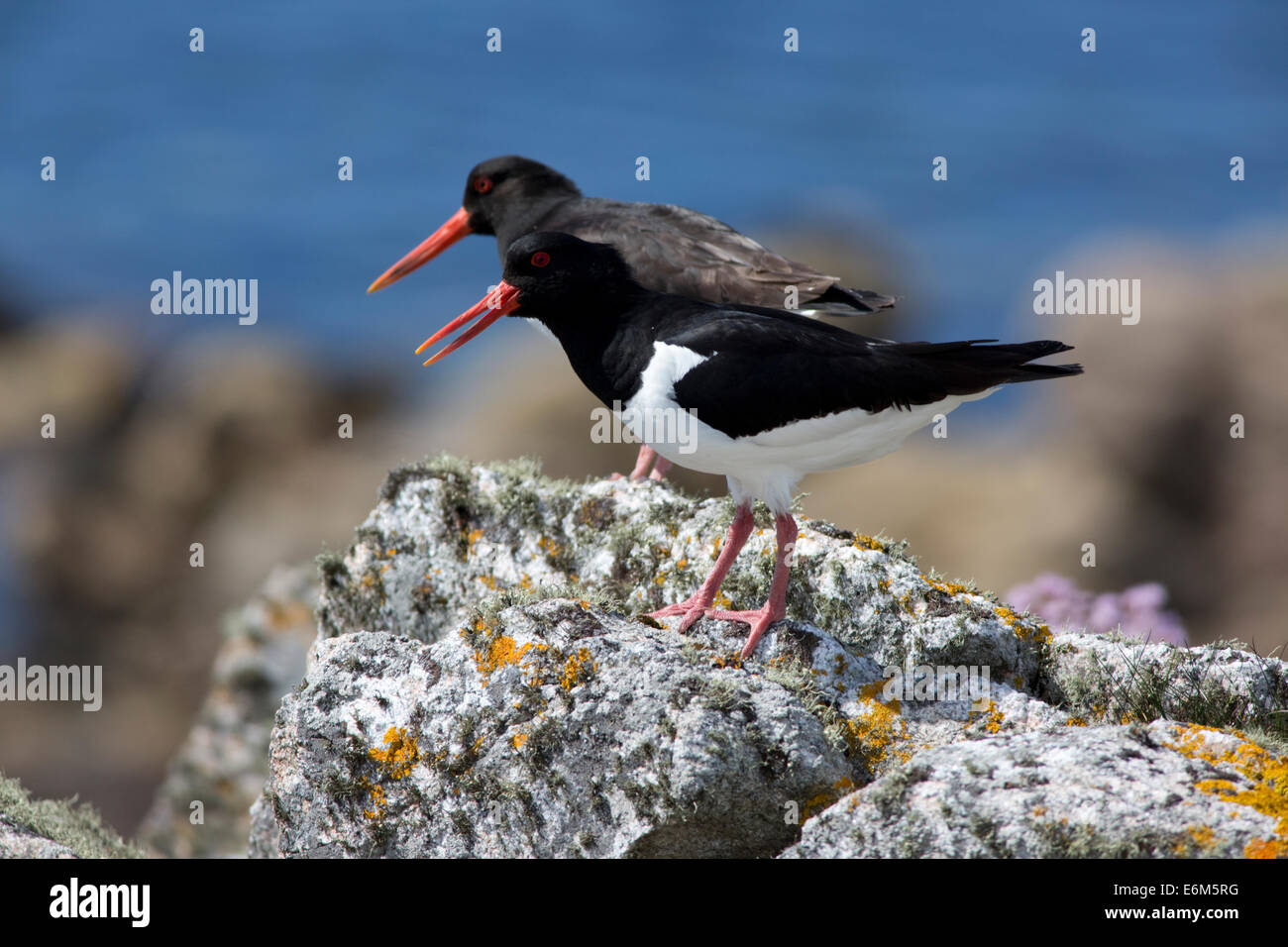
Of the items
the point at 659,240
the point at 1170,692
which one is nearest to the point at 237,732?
the point at 659,240

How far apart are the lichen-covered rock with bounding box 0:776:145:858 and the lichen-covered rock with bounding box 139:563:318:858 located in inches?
74.6

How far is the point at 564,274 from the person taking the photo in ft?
19.0

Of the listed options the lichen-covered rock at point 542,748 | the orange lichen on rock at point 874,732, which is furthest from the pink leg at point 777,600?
the orange lichen on rock at point 874,732

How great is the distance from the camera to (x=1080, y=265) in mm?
22000

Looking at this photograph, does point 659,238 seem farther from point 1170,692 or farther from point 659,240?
point 1170,692

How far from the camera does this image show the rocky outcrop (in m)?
3.92

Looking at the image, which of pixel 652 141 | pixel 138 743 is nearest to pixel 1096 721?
pixel 138 743

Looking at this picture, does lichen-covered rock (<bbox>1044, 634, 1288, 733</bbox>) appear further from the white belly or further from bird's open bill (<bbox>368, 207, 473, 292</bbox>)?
bird's open bill (<bbox>368, 207, 473, 292</bbox>)

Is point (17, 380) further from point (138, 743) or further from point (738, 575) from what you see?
point (738, 575)

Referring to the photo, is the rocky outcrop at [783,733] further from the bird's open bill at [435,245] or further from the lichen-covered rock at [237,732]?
the bird's open bill at [435,245]

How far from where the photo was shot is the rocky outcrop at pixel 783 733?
3918 mm

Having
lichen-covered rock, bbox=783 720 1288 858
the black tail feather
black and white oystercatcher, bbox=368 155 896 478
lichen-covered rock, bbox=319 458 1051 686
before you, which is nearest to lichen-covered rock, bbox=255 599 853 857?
lichen-covered rock, bbox=783 720 1288 858

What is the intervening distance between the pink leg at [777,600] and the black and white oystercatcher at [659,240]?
1.70 metres

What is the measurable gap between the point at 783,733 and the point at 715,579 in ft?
4.55
